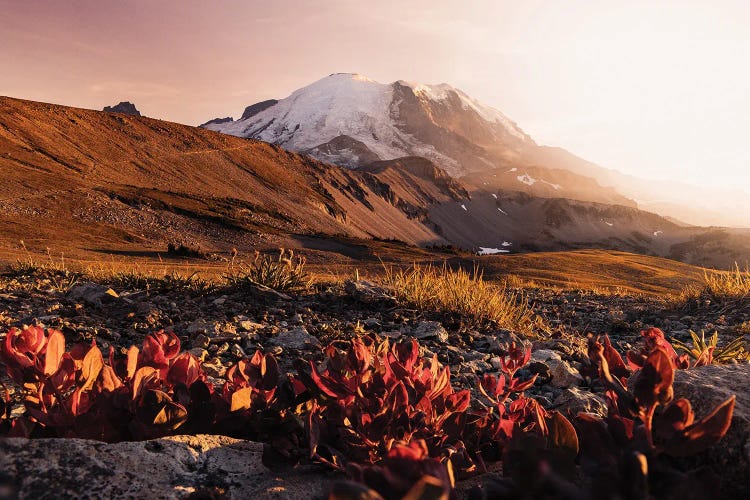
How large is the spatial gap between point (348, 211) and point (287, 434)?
56044mm

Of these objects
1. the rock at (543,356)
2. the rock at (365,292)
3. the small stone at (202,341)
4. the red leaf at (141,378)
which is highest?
the red leaf at (141,378)

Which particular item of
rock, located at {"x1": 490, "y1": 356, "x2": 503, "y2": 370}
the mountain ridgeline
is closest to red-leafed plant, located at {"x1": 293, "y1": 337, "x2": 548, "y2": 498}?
rock, located at {"x1": 490, "y1": 356, "x2": 503, "y2": 370}

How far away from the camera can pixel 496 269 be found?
792 inches

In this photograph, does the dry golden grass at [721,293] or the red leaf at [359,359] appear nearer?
the red leaf at [359,359]

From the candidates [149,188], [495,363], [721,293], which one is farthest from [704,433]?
[149,188]

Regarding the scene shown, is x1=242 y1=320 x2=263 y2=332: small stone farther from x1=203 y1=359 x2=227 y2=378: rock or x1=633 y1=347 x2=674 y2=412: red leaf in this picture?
x1=633 y1=347 x2=674 y2=412: red leaf

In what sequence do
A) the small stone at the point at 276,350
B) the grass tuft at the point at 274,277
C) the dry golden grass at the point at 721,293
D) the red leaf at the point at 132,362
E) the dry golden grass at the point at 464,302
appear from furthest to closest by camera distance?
the dry golden grass at the point at 721,293 < the grass tuft at the point at 274,277 < the dry golden grass at the point at 464,302 < the small stone at the point at 276,350 < the red leaf at the point at 132,362

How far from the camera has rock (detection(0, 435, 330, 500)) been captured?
0.98 metres

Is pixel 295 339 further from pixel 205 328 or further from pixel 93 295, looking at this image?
pixel 93 295

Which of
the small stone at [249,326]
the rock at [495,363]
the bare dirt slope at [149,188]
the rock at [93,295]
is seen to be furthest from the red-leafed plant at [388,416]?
the bare dirt slope at [149,188]

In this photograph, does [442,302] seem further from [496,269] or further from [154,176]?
[154,176]

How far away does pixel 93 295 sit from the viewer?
488 cm

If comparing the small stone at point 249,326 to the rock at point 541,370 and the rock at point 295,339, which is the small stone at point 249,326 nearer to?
the rock at point 295,339

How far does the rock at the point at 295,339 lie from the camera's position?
3789mm
